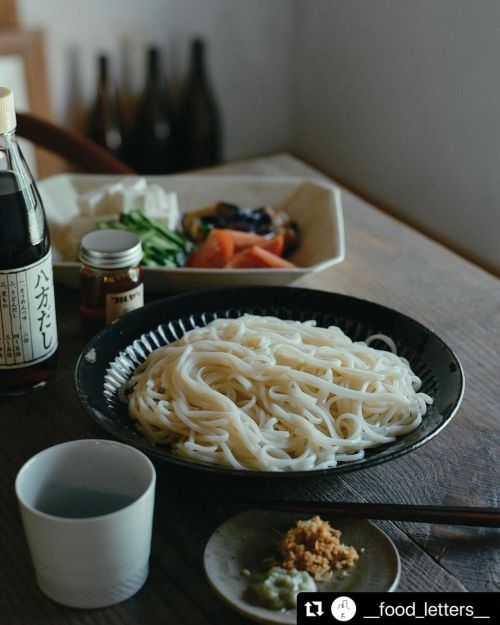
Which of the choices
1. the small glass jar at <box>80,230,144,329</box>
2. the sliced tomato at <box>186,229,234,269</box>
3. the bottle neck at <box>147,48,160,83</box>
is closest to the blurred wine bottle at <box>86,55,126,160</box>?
the bottle neck at <box>147,48,160,83</box>

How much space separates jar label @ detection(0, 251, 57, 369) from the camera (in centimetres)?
112

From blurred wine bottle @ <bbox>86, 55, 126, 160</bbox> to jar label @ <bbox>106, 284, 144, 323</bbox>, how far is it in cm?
171

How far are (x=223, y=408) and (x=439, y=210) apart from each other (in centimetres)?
189

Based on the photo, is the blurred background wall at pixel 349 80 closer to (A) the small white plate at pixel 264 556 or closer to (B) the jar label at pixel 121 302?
(B) the jar label at pixel 121 302

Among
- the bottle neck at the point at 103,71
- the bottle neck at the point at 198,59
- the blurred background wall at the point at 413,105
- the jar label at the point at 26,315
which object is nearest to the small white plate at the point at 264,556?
the jar label at the point at 26,315

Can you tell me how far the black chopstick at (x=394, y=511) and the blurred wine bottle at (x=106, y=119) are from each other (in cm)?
215

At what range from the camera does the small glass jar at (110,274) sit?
1.27 m

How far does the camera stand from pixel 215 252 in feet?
5.07

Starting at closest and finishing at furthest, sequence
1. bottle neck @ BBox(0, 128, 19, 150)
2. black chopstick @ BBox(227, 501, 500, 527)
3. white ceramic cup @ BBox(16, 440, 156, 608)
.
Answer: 1. white ceramic cup @ BBox(16, 440, 156, 608)
2. black chopstick @ BBox(227, 501, 500, 527)
3. bottle neck @ BBox(0, 128, 19, 150)

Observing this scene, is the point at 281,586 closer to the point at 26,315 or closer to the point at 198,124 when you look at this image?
the point at 26,315

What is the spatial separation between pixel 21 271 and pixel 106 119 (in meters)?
1.89

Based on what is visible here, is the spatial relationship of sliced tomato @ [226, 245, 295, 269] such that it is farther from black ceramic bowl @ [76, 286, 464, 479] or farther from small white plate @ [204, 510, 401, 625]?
small white plate @ [204, 510, 401, 625]

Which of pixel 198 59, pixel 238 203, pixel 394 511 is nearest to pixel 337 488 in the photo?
pixel 394 511

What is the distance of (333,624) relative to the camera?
32.5 inches
